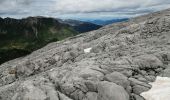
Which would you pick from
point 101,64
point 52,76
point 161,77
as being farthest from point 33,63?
point 161,77

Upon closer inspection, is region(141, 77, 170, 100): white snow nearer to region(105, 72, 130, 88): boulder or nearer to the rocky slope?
the rocky slope

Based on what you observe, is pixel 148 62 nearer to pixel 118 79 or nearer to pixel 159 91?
pixel 118 79

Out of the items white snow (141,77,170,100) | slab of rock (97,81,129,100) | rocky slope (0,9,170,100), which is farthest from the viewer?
rocky slope (0,9,170,100)

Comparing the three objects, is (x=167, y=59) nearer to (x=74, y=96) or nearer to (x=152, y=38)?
(x=152, y=38)

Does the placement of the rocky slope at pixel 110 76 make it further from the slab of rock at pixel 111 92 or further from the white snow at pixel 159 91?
the white snow at pixel 159 91

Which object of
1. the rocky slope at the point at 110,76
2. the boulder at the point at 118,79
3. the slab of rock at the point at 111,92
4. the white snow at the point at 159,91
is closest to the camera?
the white snow at the point at 159,91

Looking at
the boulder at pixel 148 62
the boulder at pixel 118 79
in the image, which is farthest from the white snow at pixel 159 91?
the boulder at pixel 148 62

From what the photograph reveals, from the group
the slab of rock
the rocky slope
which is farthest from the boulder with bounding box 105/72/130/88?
the slab of rock

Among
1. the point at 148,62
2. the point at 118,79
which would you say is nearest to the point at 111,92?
the point at 118,79
